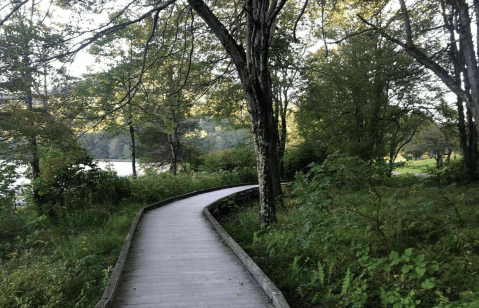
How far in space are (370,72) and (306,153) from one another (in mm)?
9683

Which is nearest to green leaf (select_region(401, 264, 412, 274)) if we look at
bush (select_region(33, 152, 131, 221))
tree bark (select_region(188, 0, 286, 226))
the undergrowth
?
tree bark (select_region(188, 0, 286, 226))

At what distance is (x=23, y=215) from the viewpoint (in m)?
9.98

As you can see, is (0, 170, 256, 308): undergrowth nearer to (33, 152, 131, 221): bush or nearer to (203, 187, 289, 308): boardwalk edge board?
(33, 152, 131, 221): bush

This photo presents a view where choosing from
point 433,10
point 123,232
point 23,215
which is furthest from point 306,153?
point 23,215

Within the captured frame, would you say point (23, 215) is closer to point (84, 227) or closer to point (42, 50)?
point (84, 227)

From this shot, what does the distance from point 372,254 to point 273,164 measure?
5093 millimetres

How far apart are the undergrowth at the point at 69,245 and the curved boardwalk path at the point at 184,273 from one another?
77 cm

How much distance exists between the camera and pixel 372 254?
497 centimetres

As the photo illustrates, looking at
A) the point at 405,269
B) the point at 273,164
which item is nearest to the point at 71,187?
the point at 273,164

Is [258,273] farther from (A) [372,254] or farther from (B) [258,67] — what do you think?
(B) [258,67]

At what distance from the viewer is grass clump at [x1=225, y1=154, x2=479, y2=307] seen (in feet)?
12.5

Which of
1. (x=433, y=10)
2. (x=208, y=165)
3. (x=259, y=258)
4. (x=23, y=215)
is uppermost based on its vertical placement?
(x=433, y=10)

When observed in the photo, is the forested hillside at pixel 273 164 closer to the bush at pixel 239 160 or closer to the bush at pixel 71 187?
the bush at pixel 71 187

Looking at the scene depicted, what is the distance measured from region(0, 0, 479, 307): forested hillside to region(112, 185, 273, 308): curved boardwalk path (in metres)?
0.81
